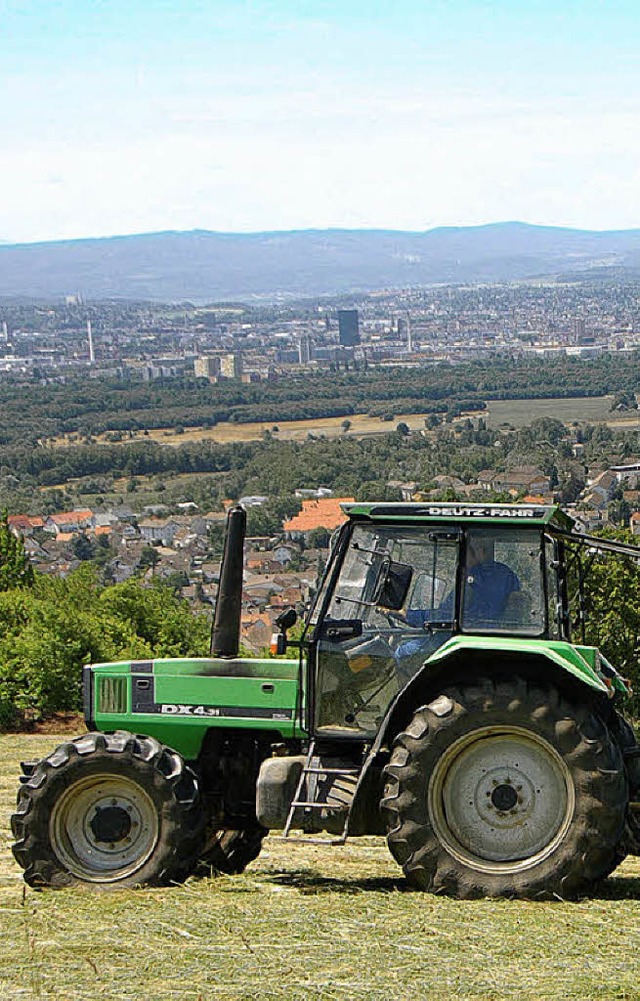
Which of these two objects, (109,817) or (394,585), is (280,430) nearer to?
(109,817)

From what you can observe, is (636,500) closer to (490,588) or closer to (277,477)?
(277,477)

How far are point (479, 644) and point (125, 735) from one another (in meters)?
2.22

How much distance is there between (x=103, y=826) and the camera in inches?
325

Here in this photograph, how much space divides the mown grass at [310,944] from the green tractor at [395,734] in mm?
306

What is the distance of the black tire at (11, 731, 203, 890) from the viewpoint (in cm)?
814

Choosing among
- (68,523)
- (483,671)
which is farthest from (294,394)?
(483,671)

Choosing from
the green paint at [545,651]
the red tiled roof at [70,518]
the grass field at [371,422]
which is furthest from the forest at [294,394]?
the green paint at [545,651]

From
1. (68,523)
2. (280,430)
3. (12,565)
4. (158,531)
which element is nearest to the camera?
(12,565)

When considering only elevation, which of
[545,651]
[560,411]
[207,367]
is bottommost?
[560,411]

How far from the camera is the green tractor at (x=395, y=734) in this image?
761 cm

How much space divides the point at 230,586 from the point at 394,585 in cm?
107

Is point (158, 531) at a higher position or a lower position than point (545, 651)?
lower

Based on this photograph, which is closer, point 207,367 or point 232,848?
point 232,848

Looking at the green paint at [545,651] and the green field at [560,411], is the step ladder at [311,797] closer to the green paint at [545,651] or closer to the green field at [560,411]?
the green paint at [545,651]
